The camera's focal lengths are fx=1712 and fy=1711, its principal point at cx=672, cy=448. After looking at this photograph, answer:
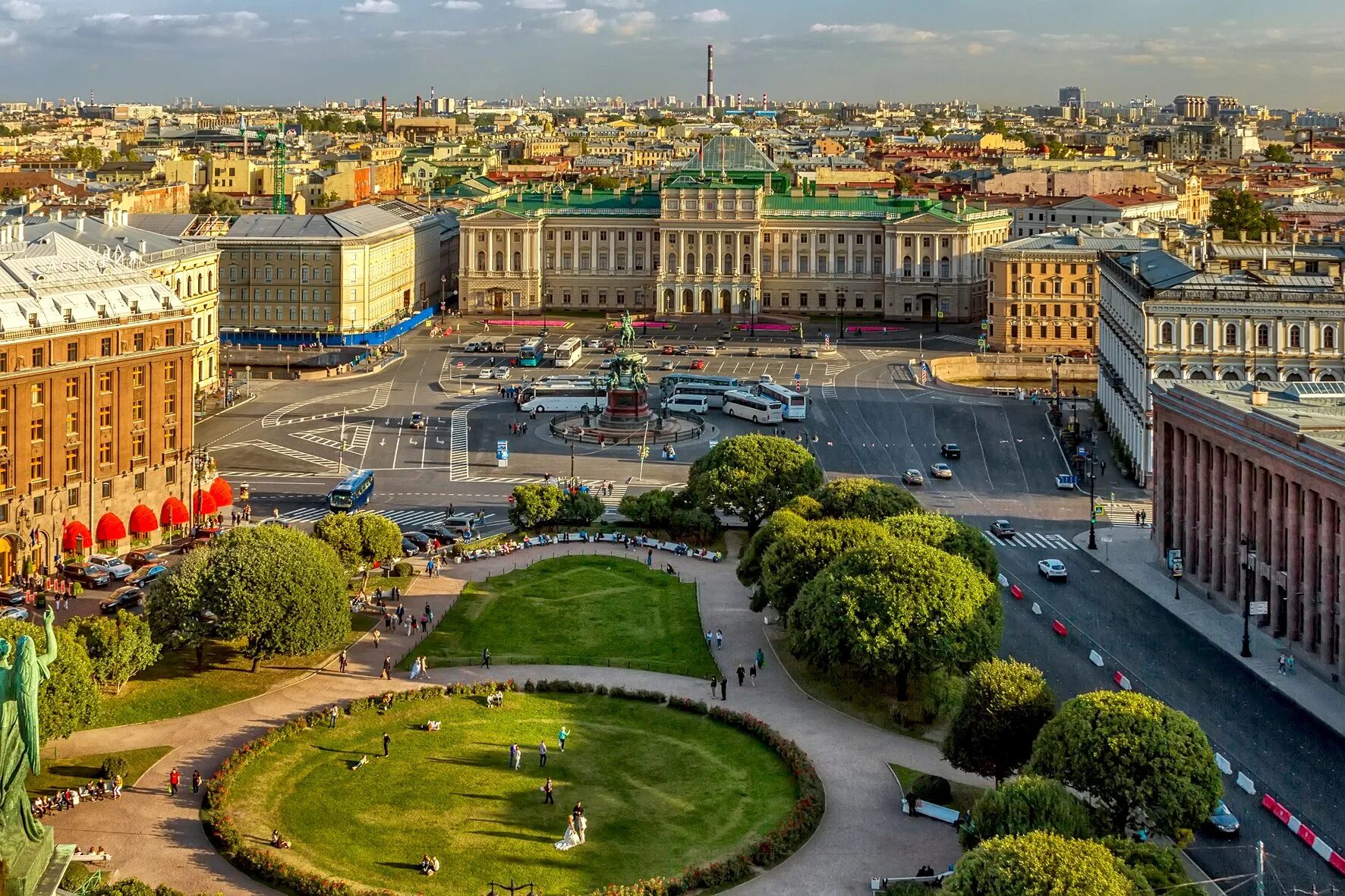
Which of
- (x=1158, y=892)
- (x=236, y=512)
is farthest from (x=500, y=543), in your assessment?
(x=1158, y=892)

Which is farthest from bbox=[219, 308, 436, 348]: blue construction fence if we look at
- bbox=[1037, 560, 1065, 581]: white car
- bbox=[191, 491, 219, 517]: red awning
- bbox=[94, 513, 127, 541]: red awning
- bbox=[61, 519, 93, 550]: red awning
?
bbox=[1037, 560, 1065, 581]: white car

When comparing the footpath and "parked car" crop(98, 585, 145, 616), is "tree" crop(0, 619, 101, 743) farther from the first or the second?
"parked car" crop(98, 585, 145, 616)

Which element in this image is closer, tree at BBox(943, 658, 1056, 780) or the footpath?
the footpath

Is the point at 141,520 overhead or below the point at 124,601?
overhead

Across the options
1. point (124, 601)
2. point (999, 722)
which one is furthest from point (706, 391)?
point (999, 722)

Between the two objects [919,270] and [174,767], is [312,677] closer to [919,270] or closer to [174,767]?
[174,767]

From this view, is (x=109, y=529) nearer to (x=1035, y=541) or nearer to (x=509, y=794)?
(x=509, y=794)
